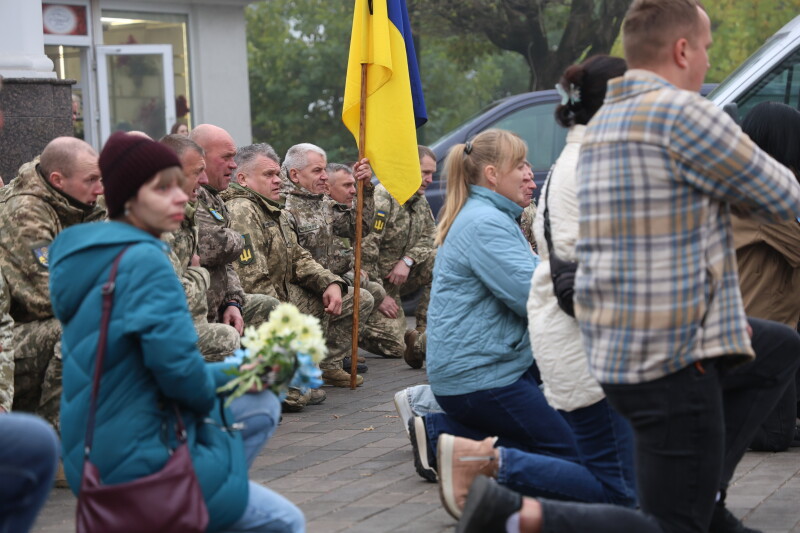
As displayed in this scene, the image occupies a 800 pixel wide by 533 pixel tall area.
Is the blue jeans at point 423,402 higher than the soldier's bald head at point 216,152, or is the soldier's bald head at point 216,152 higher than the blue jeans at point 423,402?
the soldier's bald head at point 216,152

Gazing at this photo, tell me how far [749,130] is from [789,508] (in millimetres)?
1958

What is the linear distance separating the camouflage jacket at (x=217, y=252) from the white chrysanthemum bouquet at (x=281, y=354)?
11.8ft

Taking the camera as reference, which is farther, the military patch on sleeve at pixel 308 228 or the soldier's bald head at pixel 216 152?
the military patch on sleeve at pixel 308 228

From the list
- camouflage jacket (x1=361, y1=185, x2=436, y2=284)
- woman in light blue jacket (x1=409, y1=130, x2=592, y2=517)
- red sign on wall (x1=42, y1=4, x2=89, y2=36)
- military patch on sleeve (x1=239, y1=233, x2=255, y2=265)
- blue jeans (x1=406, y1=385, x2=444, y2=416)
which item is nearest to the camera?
woman in light blue jacket (x1=409, y1=130, x2=592, y2=517)

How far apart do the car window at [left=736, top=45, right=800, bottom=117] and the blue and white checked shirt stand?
23.2 feet

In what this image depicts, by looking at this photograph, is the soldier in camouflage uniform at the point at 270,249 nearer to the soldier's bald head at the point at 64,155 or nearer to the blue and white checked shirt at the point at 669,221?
the soldier's bald head at the point at 64,155

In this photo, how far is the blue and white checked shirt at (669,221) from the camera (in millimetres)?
3543

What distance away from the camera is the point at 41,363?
6.34 m

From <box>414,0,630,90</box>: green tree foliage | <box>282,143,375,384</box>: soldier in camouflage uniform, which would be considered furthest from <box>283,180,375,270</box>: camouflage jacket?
<box>414,0,630,90</box>: green tree foliage

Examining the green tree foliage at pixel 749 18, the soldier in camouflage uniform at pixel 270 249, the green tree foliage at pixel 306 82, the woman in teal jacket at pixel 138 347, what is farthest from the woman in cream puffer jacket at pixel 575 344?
the green tree foliage at pixel 306 82

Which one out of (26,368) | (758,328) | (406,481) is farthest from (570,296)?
(26,368)

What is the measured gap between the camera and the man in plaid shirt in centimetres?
356

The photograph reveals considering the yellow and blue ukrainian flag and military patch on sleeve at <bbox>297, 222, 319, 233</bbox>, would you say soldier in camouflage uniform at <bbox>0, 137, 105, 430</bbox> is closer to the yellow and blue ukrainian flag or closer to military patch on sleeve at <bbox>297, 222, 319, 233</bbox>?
military patch on sleeve at <bbox>297, 222, 319, 233</bbox>

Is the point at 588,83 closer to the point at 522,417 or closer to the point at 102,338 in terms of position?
the point at 522,417
